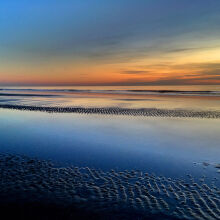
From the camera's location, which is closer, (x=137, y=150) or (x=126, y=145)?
(x=137, y=150)

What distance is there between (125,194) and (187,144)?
7217 millimetres

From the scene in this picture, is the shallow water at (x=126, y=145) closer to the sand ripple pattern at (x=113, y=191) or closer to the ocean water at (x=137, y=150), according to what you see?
the ocean water at (x=137, y=150)

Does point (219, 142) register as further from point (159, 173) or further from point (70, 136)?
point (70, 136)

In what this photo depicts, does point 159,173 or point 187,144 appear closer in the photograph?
point 159,173

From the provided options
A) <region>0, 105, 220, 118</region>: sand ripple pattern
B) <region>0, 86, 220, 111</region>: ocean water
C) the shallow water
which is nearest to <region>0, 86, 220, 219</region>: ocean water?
the shallow water

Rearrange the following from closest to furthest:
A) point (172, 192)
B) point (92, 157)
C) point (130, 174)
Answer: point (172, 192) → point (130, 174) → point (92, 157)

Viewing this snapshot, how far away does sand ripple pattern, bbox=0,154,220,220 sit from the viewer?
5249mm

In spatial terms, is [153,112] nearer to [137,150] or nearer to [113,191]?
[137,150]

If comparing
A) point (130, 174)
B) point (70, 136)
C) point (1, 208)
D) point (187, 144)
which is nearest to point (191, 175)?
point (130, 174)

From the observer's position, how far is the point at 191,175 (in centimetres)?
755

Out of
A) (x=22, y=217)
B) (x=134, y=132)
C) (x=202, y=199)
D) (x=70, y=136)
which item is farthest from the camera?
(x=134, y=132)

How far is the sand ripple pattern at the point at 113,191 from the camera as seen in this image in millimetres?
5249

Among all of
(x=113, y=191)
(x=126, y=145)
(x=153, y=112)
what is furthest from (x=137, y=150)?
(x=153, y=112)

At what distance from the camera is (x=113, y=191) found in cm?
614
